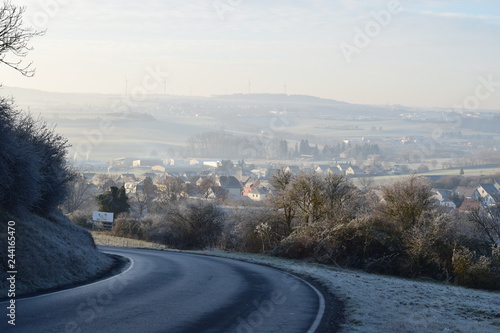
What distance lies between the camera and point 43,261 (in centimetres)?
1507

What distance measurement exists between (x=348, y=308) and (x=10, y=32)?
11663mm

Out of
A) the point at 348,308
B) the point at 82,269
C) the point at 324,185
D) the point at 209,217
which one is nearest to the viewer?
the point at 348,308

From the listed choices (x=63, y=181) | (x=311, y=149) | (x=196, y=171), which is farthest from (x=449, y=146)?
(x=63, y=181)

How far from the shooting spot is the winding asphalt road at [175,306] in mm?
9883

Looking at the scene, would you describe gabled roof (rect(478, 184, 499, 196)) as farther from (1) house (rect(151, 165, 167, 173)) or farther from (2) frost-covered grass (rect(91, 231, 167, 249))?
(1) house (rect(151, 165, 167, 173))

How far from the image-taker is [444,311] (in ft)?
41.6

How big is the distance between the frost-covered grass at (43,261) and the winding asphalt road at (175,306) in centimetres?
84

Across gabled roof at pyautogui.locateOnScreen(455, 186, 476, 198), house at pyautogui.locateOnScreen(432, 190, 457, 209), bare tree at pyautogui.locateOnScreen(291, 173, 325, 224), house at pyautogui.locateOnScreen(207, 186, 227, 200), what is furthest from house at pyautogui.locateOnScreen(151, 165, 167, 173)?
bare tree at pyautogui.locateOnScreen(291, 173, 325, 224)

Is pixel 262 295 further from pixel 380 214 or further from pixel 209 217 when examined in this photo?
pixel 209 217

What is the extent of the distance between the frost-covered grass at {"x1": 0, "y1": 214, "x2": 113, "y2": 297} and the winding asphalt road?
84cm

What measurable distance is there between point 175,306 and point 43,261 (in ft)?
16.7

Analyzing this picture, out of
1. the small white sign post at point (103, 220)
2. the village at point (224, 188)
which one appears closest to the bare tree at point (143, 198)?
the village at point (224, 188)

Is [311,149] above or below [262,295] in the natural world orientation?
above

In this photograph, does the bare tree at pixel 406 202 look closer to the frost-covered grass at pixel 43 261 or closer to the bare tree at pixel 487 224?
the bare tree at pixel 487 224
